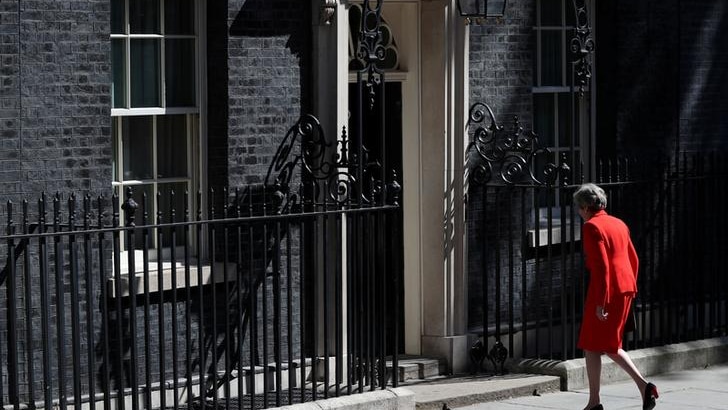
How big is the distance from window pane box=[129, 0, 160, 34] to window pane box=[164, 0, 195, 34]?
80 mm

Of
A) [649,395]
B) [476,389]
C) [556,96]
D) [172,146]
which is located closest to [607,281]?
[649,395]

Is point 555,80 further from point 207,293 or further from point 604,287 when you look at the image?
point 207,293

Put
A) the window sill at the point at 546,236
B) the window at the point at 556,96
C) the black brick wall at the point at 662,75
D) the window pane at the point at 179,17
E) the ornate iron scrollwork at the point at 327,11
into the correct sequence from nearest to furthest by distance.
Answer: the window pane at the point at 179,17
the ornate iron scrollwork at the point at 327,11
the window sill at the point at 546,236
the window at the point at 556,96
the black brick wall at the point at 662,75

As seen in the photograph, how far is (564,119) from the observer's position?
13578mm

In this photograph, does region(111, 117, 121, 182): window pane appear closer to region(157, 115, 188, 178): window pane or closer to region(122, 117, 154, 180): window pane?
region(122, 117, 154, 180): window pane

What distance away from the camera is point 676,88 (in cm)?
1421

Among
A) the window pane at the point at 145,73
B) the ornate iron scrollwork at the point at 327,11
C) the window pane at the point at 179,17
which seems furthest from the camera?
the ornate iron scrollwork at the point at 327,11

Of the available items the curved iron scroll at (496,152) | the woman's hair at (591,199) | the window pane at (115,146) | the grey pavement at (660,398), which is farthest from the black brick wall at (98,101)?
the woman's hair at (591,199)

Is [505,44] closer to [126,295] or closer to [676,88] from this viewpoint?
[676,88]

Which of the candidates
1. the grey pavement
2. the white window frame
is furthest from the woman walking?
the white window frame

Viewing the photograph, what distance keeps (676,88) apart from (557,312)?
2360mm

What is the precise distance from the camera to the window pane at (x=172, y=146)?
10680 millimetres

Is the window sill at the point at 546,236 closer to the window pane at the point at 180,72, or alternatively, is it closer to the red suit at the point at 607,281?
the red suit at the point at 607,281

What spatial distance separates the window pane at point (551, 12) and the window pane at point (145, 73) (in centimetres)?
399
